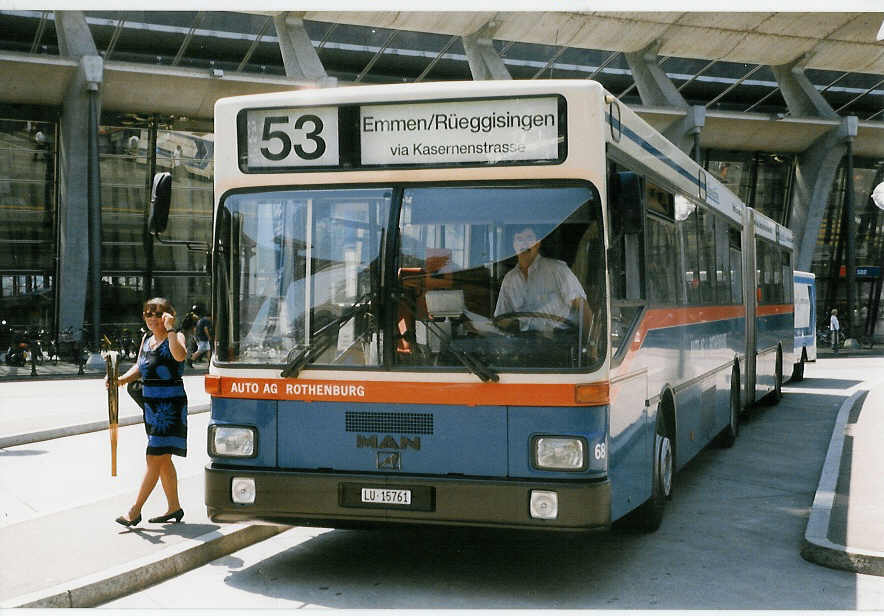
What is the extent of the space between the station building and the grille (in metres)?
16.6

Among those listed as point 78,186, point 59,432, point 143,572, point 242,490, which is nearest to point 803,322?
point 59,432

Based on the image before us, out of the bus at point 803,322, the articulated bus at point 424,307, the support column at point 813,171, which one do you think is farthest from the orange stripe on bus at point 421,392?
the support column at point 813,171

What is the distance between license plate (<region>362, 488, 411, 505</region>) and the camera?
546 centimetres

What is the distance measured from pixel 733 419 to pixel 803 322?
48.5ft

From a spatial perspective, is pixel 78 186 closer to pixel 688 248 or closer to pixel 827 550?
pixel 688 248

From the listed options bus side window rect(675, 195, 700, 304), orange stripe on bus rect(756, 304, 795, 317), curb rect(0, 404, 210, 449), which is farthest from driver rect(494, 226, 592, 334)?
orange stripe on bus rect(756, 304, 795, 317)

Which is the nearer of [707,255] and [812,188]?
[707,255]

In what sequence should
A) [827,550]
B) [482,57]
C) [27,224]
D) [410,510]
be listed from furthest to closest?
[27,224]
[482,57]
[827,550]
[410,510]

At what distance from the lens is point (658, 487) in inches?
282

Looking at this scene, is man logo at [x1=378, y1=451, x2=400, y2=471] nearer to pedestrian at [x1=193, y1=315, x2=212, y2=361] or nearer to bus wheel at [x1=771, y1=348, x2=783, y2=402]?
bus wheel at [x1=771, y1=348, x2=783, y2=402]

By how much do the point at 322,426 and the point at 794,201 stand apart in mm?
43421

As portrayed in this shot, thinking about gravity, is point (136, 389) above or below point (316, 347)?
below

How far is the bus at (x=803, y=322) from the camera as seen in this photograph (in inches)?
911
